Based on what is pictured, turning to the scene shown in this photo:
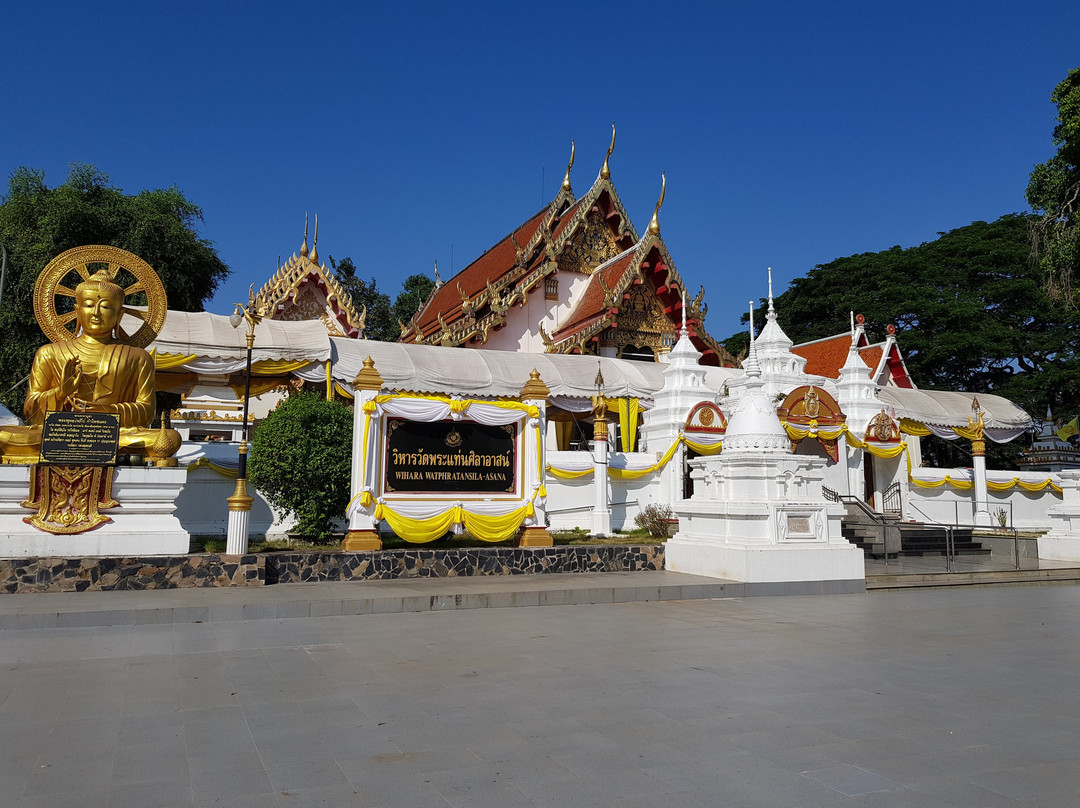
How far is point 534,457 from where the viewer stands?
11.9 meters

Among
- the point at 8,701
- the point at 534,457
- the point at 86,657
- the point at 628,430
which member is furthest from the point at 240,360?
the point at 8,701

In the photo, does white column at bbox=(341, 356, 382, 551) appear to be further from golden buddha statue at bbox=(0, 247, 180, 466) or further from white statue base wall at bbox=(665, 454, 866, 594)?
white statue base wall at bbox=(665, 454, 866, 594)

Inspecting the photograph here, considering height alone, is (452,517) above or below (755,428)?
below

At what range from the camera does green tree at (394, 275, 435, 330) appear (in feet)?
154

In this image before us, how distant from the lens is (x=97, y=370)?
35.6 feet

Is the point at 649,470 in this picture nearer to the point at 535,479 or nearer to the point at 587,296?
the point at 535,479

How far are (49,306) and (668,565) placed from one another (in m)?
9.30

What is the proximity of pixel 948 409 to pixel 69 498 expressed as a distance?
22650mm

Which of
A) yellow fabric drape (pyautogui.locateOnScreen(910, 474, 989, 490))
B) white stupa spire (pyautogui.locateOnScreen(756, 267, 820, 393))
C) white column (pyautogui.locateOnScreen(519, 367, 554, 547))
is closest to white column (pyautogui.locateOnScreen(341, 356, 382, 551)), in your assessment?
white column (pyautogui.locateOnScreen(519, 367, 554, 547))

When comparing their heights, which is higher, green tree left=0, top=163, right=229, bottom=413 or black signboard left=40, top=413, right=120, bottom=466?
green tree left=0, top=163, right=229, bottom=413

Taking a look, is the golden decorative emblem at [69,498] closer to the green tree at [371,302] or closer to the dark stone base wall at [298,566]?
the dark stone base wall at [298,566]

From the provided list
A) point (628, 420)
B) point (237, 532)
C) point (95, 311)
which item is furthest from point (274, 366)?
point (628, 420)

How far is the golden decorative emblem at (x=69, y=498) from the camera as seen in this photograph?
370 inches

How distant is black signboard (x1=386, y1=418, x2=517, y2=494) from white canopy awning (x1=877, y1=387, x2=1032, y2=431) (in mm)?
14004
